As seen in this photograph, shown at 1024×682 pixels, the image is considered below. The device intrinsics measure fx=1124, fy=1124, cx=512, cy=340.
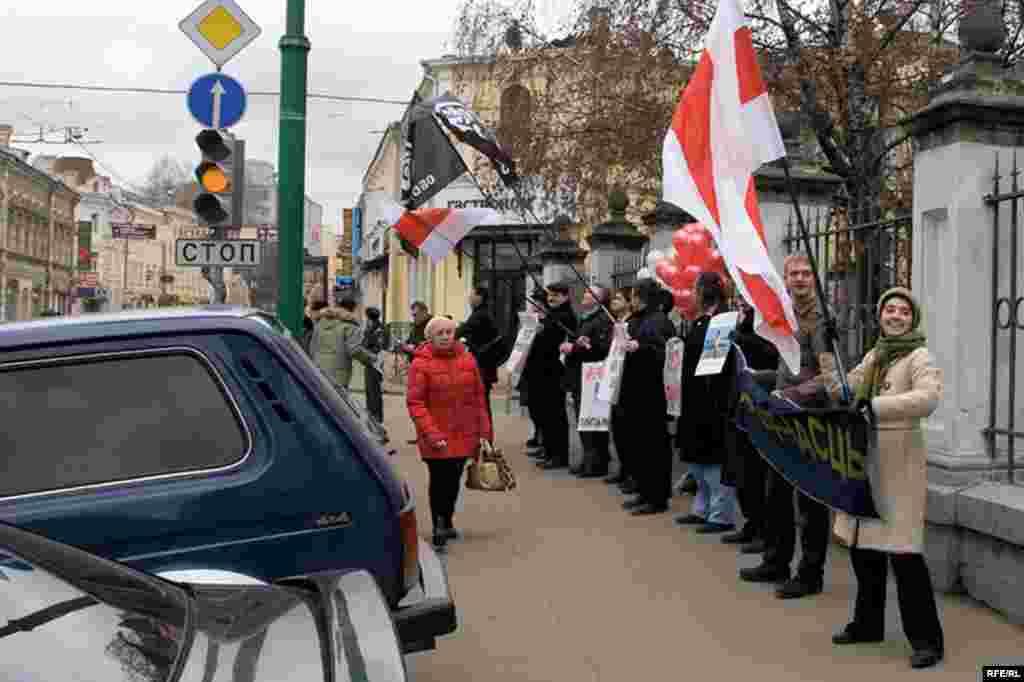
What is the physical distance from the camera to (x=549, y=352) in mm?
11711

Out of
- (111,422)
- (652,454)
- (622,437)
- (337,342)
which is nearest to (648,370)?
(652,454)

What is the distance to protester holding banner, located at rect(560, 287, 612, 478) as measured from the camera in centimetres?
1031

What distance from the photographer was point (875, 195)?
13.6m

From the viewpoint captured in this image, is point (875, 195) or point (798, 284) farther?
point (875, 195)

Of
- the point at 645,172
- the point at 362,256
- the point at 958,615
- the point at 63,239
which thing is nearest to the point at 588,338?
the point at 958,615

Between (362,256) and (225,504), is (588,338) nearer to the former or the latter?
(225,504)

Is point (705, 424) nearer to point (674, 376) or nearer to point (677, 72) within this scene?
point (674, 376)

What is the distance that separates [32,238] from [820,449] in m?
72.0

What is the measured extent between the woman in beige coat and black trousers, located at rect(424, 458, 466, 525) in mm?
3277

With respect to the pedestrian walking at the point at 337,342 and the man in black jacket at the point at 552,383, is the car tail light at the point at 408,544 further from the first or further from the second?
the man in black jacket at the point at 552,383

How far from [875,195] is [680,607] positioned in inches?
347

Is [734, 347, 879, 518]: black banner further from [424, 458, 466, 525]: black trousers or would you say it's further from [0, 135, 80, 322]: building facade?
[0, 135, 80, 322]: building facade

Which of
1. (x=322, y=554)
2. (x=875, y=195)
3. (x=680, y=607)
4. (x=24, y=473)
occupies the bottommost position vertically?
(x=680, y=607)

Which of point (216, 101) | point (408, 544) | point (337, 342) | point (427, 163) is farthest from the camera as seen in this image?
point (337, 342)
